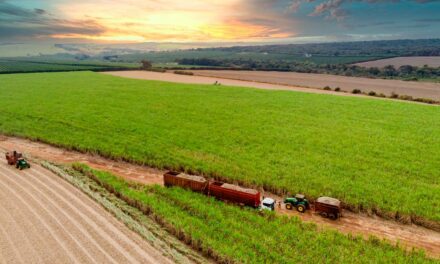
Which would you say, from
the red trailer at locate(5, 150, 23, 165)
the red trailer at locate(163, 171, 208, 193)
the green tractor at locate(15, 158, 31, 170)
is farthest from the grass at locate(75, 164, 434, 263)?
the red trailer at locate(5, 150, 23, 165)

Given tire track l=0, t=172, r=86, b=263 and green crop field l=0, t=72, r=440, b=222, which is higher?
green crop field l=0, t=72, r=440, b=222

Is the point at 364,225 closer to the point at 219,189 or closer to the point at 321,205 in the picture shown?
the point at 321,205

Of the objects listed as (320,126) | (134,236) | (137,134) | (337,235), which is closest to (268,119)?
(320,126)

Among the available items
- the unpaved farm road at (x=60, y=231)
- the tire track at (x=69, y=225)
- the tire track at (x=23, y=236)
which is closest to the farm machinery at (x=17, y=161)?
the unpaved farm road at (x=60, y=231)

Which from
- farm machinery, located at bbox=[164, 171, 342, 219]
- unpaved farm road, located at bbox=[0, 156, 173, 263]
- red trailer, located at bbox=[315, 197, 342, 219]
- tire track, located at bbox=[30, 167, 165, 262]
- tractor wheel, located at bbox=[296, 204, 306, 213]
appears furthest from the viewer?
tractor wheel, located at bbox=[296, 204, 306, 213]

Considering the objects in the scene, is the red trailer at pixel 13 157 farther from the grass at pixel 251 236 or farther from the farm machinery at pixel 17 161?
the grass at pixel 251 236

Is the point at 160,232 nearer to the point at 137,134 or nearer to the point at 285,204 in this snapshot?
the point at 285,204

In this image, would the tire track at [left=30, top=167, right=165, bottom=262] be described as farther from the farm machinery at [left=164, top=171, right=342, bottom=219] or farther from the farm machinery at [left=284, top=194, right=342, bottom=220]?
the farm machinery at [left=284, top=194, right=342, bottom=220]
